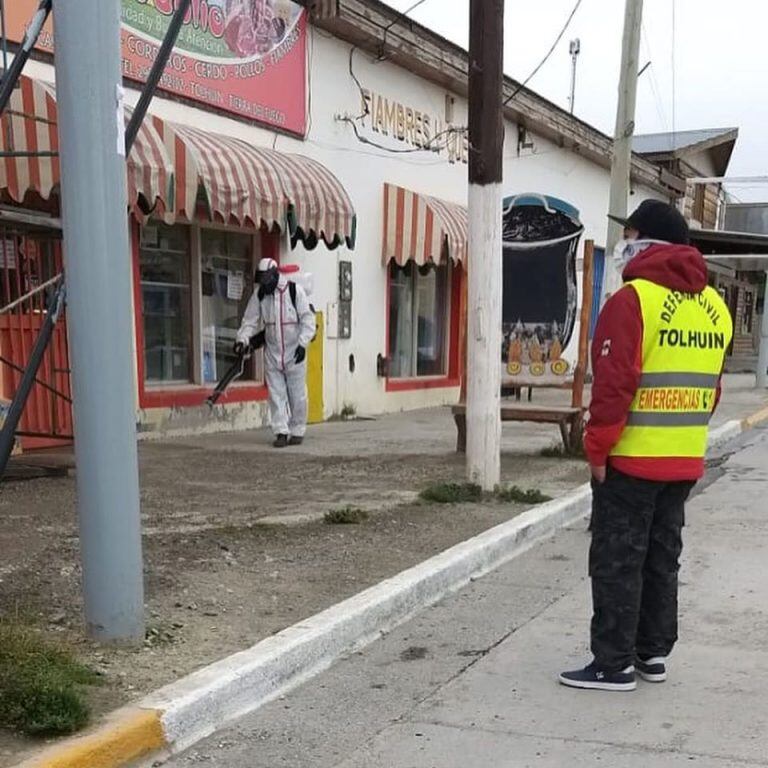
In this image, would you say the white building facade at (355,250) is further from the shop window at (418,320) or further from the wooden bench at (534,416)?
the wooden bench at (534,416)

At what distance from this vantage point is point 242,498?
6789 millimetres

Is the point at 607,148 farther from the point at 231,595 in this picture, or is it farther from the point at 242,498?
the point at 231,595

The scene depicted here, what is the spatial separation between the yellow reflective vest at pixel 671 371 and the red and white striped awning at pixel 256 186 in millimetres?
5340

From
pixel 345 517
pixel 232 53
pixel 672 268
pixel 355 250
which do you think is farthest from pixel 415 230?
pixel 672 268

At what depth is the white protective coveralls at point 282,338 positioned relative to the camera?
29.8 ft

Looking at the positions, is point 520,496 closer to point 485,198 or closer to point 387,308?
point 485,198

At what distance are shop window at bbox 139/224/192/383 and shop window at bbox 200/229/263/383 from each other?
0.22 m

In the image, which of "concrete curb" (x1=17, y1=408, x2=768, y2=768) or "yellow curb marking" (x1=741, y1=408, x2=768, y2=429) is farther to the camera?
"yellow curb marking" (x1=741, y1=408, x2=768, y2=429)

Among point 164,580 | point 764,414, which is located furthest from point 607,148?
point 164,580

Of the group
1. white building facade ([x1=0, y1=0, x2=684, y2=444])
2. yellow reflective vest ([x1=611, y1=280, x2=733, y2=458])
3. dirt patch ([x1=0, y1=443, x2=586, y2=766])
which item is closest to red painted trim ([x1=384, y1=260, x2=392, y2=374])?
white building facade ([x1=0, y1=0, x2=684, y2=444])

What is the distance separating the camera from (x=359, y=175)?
39.9 feet

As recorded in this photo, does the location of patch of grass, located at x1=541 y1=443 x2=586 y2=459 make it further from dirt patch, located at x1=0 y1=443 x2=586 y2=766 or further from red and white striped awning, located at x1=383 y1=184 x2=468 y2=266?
red and white striped awning, located at x1=383 y1=184 x2=468 y2=266

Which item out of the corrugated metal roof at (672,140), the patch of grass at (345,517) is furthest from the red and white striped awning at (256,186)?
the corrugated metal roof at (672,140)

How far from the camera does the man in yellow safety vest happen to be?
11.7ft
